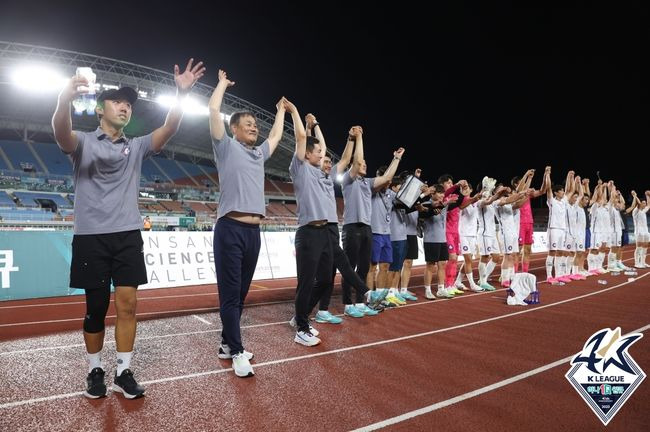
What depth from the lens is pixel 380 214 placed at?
19.6 feet

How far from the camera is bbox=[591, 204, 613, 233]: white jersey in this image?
1112 centimetres

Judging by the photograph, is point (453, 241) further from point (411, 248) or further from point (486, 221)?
point (486, 221)

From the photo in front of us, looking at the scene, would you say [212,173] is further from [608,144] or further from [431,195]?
[608,144]

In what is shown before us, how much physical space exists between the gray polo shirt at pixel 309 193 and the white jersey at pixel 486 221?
17.5ft

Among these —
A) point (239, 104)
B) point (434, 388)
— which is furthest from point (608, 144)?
point (434, 388)

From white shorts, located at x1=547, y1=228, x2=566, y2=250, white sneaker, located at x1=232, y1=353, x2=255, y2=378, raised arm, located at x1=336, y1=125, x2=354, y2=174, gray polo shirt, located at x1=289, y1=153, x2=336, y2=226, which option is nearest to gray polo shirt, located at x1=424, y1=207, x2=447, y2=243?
raised arm, located at x1=336, y1=125, x2=354, y2=174

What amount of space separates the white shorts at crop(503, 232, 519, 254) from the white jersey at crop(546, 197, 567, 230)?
4.28 feet

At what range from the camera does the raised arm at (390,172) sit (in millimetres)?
5491

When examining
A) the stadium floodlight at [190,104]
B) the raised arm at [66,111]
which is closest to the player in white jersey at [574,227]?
the raised arm at [66,111]

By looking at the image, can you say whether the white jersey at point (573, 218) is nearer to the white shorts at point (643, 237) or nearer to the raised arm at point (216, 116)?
the white shorts at point (643, 237)

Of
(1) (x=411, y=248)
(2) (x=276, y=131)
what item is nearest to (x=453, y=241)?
(1) (x=411, y=248)

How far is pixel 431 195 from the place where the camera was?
24.2 feet

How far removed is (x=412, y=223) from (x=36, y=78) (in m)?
25.7

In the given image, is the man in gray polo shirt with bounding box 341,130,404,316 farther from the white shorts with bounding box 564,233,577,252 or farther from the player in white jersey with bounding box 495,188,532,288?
the white shorts with bounding box 564,233,577,252
